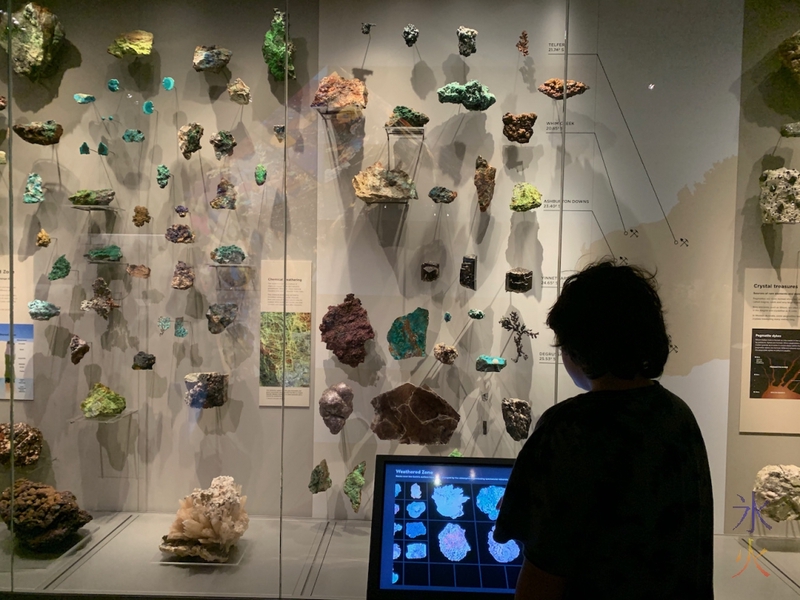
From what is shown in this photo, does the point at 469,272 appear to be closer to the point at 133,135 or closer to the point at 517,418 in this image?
the point at 517,418

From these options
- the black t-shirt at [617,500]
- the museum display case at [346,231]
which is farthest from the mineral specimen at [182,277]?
the black t-shirt at [617,500]

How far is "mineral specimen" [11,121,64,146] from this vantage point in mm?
2832

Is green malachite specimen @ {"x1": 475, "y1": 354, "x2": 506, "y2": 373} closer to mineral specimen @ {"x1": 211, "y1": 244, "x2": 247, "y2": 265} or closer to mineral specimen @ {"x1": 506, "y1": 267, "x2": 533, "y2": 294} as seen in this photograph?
mineral specimen @ {"x1": 506, "y1": 267, "x2": 533, "y2": 294}

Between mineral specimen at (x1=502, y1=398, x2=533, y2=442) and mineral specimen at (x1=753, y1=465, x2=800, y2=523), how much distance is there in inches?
48.7

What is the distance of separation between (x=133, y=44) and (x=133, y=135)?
1.48ft

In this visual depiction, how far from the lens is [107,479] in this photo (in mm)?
2924

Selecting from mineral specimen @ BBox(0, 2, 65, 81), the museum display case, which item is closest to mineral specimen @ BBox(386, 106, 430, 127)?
the museum display case

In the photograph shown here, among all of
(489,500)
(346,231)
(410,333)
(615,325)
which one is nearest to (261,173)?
(346,231)

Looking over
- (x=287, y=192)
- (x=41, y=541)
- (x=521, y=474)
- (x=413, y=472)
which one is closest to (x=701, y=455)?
(x=521, y=474)

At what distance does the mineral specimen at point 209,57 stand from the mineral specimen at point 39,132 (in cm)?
79

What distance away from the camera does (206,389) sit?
2838mm

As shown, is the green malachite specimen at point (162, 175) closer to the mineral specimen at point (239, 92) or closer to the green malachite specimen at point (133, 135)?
the green malachite specimen at point (133, 135)

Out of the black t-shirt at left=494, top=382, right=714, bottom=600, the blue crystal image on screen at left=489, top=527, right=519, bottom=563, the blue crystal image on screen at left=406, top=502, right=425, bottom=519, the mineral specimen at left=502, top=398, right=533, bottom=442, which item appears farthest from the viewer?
the mineral specimen at left=502, top=398, right=533, bottom=442

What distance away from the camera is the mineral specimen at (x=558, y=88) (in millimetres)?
2750
